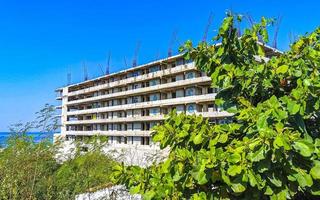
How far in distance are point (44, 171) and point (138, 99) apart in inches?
1858

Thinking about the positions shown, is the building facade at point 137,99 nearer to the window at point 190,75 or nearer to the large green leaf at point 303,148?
the window at point 190,75

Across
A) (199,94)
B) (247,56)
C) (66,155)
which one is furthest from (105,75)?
(247,56)

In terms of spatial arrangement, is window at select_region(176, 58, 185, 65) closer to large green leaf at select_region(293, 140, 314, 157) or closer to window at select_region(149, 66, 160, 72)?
window at select_region(149, 66, 160, 72)

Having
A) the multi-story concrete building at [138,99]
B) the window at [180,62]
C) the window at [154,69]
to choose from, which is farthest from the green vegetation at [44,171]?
the window at [154,69]

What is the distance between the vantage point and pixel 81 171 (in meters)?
7.11

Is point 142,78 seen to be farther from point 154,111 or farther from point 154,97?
point 154,111

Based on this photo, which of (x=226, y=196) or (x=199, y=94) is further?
(x=199, y=94)

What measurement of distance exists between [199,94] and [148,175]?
131ft

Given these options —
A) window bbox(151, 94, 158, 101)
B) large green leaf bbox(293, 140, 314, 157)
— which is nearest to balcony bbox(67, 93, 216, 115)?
window bbox(151, 94, 158, 101)

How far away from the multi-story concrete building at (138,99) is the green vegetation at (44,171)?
28.1 m

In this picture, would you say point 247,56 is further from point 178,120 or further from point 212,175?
point 212,175

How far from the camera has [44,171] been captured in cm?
631

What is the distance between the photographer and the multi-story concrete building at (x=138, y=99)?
41.9 metres

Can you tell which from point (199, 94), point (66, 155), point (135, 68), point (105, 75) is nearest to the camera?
point (66, 155)
